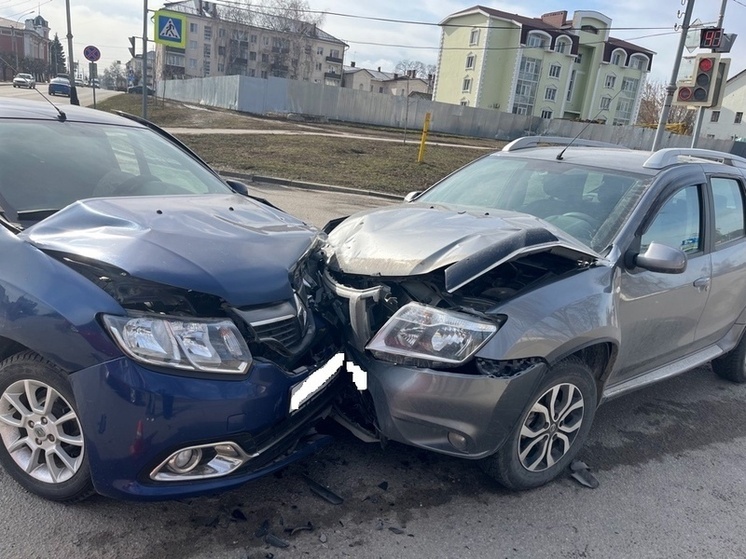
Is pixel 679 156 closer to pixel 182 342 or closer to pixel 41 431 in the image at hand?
pixel 182 342

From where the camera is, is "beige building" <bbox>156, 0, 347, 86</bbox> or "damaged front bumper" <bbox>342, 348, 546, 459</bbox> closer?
"damaged front bumper" <bbox>342, 348, 546, 459</bbox>

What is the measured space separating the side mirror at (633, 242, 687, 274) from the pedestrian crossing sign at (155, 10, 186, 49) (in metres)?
18.8

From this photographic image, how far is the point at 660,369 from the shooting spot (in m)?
3.70

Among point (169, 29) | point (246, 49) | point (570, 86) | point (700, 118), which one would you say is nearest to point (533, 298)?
point (700, 118)

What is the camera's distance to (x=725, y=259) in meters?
3.94

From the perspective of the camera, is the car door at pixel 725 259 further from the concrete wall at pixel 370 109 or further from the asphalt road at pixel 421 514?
the concrete wall at pixel 370 109

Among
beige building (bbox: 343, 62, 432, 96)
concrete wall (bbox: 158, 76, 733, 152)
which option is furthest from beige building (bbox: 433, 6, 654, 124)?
beige building (bbox: 343, 62, 432, 96)

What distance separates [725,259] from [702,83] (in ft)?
25.4

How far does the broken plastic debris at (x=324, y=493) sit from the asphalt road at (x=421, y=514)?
3 cm

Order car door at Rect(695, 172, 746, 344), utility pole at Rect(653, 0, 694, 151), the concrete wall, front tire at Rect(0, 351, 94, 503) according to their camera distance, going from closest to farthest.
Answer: front tire at Rect(0, 351, 94, 503) < car door at Rect(695, 172, 746, 344) < utility pole at Rect(653, 0, 694, 151) < the concrete wall

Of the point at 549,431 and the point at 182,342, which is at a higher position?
the point at 182,342

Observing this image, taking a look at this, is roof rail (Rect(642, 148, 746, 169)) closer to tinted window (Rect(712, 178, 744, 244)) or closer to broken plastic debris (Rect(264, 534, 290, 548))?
tinted window (Rect(712, 178, 744, 244))

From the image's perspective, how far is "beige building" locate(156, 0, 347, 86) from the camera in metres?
68.6

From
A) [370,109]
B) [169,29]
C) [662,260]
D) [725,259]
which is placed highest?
[169,29]
